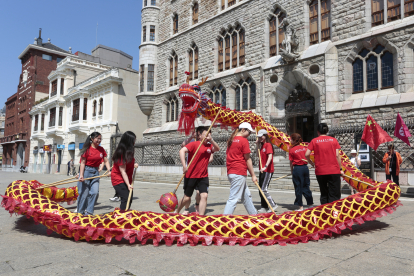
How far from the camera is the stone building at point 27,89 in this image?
4391cm

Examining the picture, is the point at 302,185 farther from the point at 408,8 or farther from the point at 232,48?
the point at 232,48

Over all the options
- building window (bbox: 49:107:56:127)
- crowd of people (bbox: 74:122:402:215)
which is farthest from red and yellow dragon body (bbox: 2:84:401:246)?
building window (bbox: 49:107:56:127)

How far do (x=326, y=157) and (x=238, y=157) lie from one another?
1.60 meters

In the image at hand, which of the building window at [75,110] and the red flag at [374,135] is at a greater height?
the building window at [75,110]

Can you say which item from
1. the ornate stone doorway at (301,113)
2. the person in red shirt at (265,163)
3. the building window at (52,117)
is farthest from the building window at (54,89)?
the person in red shirt at (265,163)

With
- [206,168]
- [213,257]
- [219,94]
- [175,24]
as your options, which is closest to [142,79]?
[175,24]

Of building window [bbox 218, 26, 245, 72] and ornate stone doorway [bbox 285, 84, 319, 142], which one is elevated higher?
building window [bbox 218, 26, 245, 72]

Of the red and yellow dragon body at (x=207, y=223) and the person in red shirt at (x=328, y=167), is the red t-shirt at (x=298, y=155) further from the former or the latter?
the red and yellow dragon body at (x=207, y=223)

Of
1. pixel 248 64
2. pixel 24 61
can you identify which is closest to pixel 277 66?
pixel 248 64

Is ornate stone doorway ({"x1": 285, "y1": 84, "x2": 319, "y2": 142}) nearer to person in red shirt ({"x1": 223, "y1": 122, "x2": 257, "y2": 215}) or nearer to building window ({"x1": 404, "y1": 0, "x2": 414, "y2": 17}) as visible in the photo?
building window ({"x1": 404, "y1": 0, "x2": 414, "y2": 17})

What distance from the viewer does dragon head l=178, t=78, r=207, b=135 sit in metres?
6.02

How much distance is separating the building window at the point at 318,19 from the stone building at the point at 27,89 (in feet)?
138

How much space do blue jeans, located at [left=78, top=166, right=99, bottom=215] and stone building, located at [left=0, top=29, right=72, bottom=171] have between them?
44.9 m

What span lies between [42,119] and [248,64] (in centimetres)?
3357
